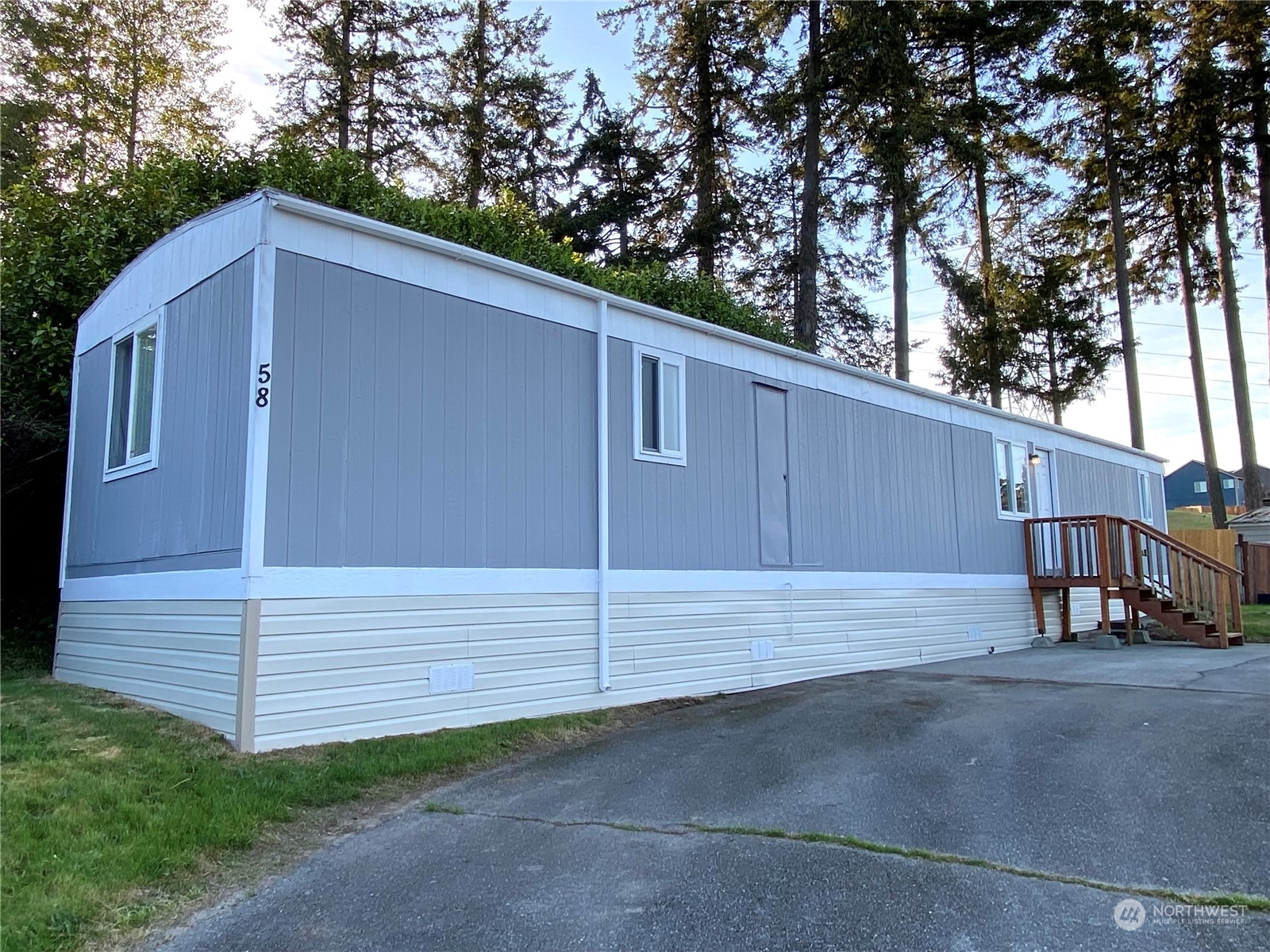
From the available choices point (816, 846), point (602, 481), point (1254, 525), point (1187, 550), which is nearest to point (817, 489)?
point (602, 481)

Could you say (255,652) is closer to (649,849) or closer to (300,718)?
(300,718)

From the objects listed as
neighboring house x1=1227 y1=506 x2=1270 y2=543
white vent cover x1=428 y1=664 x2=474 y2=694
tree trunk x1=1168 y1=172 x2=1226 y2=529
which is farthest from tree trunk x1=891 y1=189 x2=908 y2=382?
white vent cover x1=428 y1=664 x2=474 y2=694

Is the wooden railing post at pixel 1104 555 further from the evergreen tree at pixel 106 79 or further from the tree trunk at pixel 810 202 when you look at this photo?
the evergreen tree at pixel 106 79

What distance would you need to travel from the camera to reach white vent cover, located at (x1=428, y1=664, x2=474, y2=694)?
5.84m

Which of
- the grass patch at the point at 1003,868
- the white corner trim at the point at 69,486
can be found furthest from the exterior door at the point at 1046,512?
the white corner trim at the point at 69,486

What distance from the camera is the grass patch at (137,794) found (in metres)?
3.14

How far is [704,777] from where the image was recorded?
4.84 m

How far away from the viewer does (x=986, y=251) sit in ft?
68.2

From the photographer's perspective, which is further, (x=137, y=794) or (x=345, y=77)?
(x=345, y=77)

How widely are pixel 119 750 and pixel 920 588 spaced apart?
27.4 ft

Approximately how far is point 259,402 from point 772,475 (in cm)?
495

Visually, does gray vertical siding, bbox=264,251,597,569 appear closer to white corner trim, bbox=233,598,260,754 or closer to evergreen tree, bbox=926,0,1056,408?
white corner trim, bbox=233,598,260,754

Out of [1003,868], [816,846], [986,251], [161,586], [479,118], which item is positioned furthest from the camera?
[986,251]

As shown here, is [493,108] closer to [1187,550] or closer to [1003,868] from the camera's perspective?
[1187,550]
